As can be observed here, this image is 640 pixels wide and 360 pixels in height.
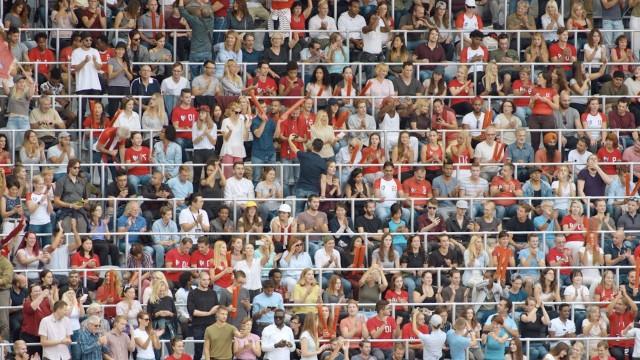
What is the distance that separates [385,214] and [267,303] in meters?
2.98

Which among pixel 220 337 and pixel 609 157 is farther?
pixel 609 157

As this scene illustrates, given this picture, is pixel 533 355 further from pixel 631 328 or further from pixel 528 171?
pixel 528 171

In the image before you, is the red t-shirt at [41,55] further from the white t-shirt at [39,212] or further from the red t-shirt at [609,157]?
the red t-shirt at [609,157]

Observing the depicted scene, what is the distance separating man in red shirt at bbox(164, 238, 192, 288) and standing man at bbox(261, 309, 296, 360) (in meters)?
1.78

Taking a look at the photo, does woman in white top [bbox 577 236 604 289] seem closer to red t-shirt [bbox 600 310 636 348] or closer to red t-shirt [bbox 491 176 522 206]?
red t-shirt [bbox 600 310 636 348]

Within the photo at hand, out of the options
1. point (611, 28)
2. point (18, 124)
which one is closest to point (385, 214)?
point (18, 124)

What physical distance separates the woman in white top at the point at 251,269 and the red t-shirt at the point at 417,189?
10.1ft

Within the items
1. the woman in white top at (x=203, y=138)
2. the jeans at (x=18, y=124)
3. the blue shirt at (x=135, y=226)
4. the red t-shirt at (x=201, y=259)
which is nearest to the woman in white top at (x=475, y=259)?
the red t-shirt at (x=201, y=259)

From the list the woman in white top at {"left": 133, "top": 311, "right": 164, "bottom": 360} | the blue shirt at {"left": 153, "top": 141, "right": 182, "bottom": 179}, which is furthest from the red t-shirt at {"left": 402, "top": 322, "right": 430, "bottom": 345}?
the blue shirt at {"left": 153, "top": 141, "right": 182, "bottom": 179}

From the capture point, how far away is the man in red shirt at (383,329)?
30047 mm

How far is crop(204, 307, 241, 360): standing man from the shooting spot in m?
29.3

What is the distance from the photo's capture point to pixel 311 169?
105ft

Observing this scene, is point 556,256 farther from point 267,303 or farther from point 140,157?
point 140,157

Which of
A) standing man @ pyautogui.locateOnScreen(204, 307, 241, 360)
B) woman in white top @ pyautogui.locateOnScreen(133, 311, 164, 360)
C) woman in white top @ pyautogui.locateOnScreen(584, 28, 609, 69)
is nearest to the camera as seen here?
woman in white top @ pyautogui.locateOnScreen(133, 311, 164, 360)
